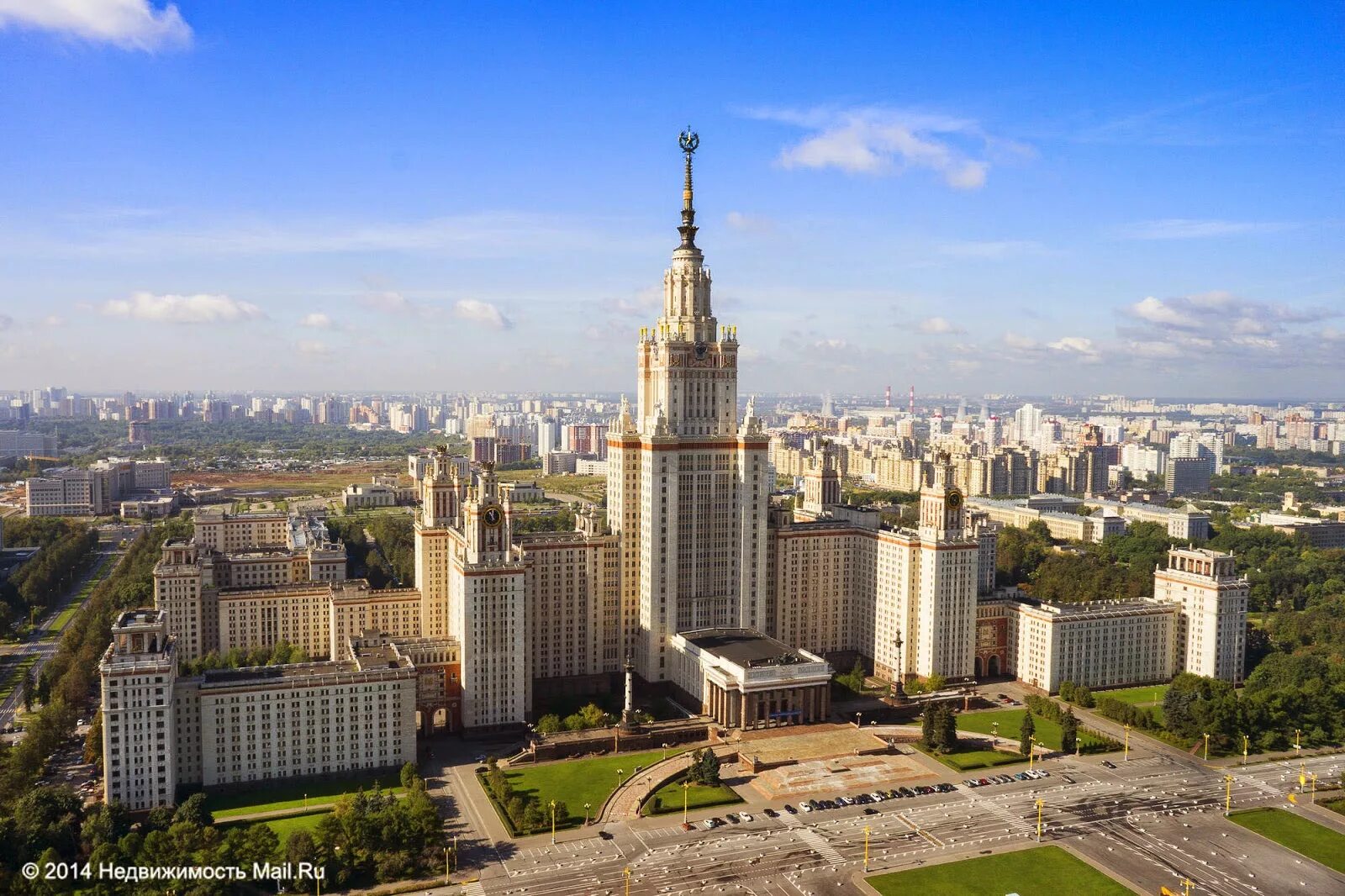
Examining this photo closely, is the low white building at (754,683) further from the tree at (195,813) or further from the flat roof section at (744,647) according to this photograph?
the tree at (195,813)

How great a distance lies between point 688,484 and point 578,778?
2570cm

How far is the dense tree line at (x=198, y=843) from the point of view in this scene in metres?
51.6

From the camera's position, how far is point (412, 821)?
56562 mm

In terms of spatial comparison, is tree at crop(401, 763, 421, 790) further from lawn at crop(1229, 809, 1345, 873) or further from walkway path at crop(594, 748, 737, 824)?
lawn at crop(1229, 809, 1345, 873)

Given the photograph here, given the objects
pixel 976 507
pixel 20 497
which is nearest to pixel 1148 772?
pixel 976 507

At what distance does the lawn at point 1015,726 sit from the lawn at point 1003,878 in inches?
731

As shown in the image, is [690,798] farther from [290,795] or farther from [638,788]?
[290,795]

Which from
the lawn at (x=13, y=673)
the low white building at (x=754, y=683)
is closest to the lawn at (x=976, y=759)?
the low white building at (x=754, y=683)

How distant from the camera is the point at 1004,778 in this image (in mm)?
68750

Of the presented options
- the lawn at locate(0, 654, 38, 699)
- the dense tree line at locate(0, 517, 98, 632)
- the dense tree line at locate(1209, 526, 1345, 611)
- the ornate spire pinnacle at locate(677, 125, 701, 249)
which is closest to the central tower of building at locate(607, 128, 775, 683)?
the ornate spire pinnacle at locate(677, 125, 701, 249)

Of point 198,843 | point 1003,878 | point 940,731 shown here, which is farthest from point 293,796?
point 940,731

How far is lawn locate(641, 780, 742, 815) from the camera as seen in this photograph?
63031 millimetres

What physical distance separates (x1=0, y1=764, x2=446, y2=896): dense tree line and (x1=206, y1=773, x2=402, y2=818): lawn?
12.6 feet

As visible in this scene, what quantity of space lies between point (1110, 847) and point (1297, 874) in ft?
29.2
